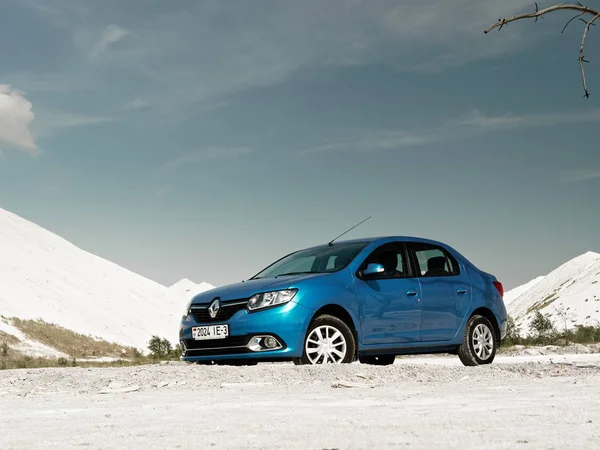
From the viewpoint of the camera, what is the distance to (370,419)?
19.3 ft

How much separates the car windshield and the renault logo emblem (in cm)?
115

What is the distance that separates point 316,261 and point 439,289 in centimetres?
164

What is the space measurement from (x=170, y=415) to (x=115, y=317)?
223 feet

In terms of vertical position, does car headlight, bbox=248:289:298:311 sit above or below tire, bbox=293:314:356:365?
above

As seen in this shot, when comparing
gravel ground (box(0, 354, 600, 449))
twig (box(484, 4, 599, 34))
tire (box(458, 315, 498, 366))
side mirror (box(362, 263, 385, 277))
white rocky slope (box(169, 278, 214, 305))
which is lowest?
gravel ground (box(0, 354, 600, 449))

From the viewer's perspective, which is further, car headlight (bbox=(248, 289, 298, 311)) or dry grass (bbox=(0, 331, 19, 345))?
dry grass (bbox=(0, 331, 19, 345))

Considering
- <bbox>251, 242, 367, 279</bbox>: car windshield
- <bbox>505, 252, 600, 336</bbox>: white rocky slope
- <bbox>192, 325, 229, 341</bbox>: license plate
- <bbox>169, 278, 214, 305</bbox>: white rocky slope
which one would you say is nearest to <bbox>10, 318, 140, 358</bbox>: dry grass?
<bbox>505, 252, 600, 336</bbox>: white rocky slope

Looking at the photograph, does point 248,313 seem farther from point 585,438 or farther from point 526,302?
point 526,302

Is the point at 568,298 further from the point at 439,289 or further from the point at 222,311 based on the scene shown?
the point at 222,311

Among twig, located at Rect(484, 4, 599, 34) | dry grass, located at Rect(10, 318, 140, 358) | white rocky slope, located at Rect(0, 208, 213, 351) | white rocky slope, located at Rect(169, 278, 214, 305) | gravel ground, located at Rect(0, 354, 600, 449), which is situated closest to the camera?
gravel ground, located at Rect(0, 354, 600, 449)

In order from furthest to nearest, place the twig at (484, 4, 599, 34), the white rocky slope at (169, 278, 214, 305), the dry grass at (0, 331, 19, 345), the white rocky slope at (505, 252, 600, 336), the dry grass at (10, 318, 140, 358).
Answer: the white rocky slope at (169, 278, 214, 305), the white rocky slope at (505, 252, 600, 336), the dry grass at (10, 318, 140, 358), the dry grass at (0, 331, 19, 345), the twig at (484, 4, 599, 34)

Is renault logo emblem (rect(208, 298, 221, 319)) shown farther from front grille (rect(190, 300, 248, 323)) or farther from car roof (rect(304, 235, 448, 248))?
car roof (rect(304, 235, 448, 248))

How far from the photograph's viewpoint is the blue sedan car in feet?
30.8

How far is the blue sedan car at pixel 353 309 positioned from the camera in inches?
369
